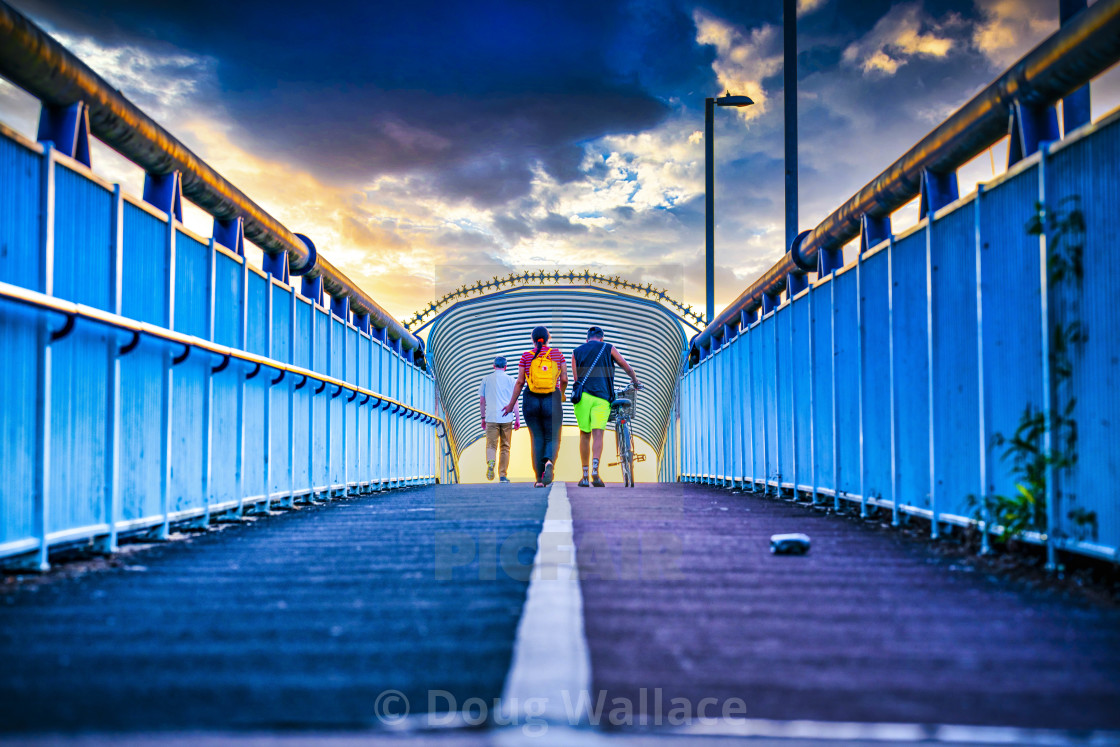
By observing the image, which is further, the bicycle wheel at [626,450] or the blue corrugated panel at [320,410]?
the bicycle wheel at [626,450]

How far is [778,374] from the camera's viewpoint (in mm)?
10297

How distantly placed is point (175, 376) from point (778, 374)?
652 cm

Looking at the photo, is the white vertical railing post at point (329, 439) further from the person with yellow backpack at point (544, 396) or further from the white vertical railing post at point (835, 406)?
the white vertical railing post at point (835, 406)

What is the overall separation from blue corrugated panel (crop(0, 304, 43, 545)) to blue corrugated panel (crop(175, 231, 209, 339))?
1898mm

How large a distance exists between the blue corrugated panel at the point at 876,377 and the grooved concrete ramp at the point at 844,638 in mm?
1726

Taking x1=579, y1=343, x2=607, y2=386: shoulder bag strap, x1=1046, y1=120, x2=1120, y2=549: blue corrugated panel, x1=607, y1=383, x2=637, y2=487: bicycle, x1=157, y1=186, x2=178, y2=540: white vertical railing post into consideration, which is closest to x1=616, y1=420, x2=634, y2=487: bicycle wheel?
x1=607, y1=383, x2=637, y2=487: bicycle

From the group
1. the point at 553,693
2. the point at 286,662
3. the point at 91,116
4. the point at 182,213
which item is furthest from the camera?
the point at 182,213

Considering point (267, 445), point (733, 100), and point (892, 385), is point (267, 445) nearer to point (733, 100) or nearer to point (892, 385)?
point (892, 385)

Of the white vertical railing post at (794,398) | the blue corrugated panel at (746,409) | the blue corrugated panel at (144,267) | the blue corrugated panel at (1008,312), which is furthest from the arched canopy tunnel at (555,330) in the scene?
the blue corrugated panel at (1008,312)

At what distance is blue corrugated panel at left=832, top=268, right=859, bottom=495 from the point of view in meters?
7.25

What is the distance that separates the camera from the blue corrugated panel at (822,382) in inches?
319

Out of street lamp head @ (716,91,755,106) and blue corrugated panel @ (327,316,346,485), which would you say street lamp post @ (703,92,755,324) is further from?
blue corrugated panel @ (327,316,346,485)

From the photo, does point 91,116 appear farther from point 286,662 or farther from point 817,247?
point 817,247

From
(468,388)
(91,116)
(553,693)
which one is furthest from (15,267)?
(468,388)
